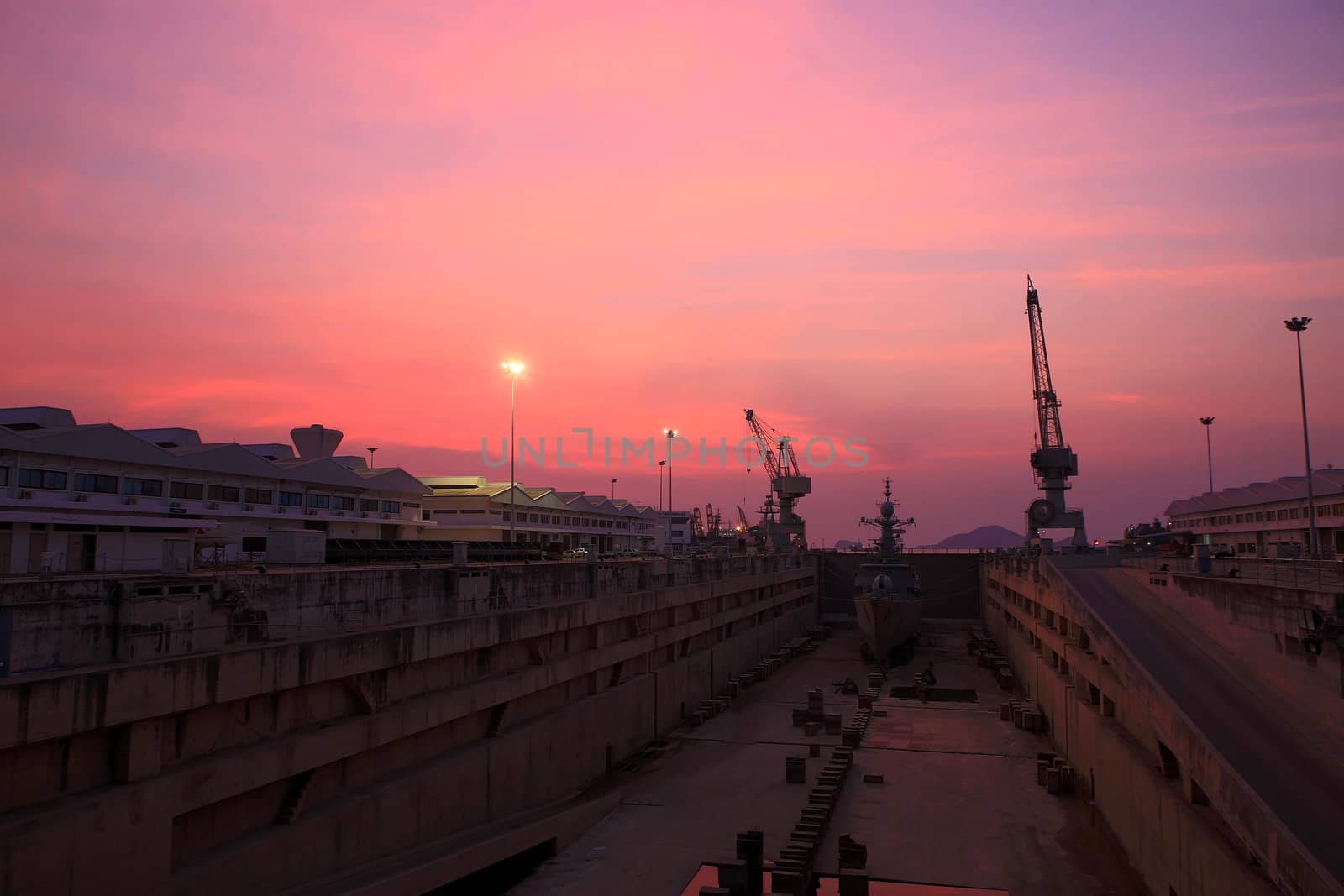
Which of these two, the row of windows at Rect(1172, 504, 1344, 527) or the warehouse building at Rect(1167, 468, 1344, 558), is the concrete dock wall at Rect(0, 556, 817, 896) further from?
the row of windows at Rect(1172, 504, 1344, 527)

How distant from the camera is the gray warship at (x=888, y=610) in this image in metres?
70.0

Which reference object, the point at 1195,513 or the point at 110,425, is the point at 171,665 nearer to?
the point at 110,425

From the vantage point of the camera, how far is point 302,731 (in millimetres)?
19844

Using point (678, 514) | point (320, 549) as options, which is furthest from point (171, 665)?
point (678, 514)

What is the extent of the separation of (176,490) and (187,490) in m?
0.99

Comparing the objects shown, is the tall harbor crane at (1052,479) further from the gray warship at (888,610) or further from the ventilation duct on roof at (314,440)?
the ventilation duct on roof at (314,440)

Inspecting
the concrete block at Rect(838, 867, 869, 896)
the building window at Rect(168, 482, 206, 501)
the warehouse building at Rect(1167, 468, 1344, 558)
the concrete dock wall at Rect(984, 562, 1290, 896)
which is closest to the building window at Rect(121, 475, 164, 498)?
the building window at Rect(168, 482, 206, 501)

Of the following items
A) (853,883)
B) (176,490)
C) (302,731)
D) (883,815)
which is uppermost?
(176,490)

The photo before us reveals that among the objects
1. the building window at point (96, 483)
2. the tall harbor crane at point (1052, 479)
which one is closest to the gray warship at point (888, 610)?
the tall harbor crane at point (1052, 479)

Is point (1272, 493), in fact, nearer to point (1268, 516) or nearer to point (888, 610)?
point (1268, 516)

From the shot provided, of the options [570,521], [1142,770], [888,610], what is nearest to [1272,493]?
[888,610]

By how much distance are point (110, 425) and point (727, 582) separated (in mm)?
38433

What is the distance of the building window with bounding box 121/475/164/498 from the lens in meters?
49.3

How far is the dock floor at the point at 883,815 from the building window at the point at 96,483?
33.7 metres
